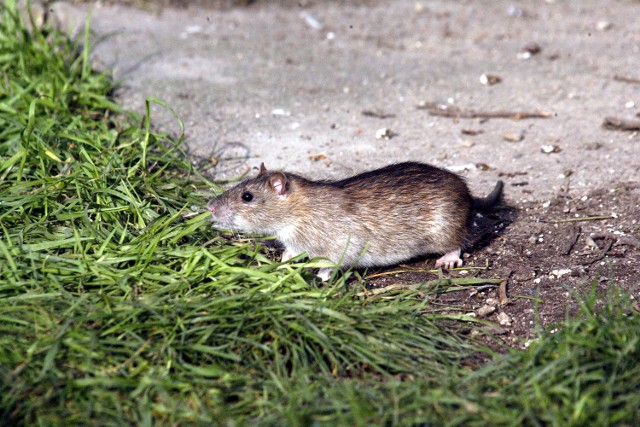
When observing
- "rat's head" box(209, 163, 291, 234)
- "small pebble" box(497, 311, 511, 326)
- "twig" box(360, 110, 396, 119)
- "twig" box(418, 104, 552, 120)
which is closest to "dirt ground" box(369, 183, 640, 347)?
"small pebble" box(497, 311, 511, 326)

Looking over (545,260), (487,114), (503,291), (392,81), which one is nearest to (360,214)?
(503,291)

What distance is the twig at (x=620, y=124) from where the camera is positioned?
645cm

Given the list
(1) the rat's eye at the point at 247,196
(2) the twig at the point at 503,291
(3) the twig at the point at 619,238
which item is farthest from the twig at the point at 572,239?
(1) the rat's eye at the point at 247,196

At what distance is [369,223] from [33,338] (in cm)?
218

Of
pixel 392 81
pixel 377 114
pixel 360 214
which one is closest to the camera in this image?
pixel 360 214

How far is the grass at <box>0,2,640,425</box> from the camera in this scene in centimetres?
341

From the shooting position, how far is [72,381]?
11.5 ft

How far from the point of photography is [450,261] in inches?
199

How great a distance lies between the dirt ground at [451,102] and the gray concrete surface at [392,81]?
0.02 metres

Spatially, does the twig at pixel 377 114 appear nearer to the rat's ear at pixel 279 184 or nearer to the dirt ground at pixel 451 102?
the dirt ground at pixel 451 102

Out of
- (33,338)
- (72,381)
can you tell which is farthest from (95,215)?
(72,381)

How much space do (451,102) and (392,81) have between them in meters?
0.72

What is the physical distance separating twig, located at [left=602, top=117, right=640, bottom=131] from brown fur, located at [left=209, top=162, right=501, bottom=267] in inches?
87.3

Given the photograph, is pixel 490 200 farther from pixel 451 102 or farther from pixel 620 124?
pixel 451 102
